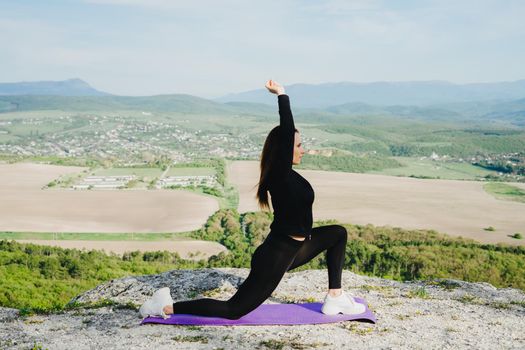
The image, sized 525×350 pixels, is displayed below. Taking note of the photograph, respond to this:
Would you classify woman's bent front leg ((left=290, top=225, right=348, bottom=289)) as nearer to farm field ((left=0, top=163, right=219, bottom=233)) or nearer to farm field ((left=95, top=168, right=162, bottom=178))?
farm field ((left=0, top=163, right=219, bottom=233))

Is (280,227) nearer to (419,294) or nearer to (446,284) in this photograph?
(419,294)

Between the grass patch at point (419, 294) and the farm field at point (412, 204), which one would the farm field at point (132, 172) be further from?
the grass patch at point (419, 294)

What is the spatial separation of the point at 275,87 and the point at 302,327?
13.1 feet

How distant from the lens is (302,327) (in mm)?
8344

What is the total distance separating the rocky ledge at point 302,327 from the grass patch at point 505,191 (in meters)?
84.9

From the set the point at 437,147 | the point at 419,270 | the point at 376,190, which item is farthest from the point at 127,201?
the point at 437,147

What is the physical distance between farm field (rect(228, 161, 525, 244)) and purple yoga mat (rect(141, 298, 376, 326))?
40.0 meters

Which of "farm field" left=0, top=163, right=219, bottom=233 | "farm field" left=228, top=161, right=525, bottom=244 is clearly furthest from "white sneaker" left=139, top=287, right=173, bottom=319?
"farm field" left=0, top=163, right=219, bottom=233

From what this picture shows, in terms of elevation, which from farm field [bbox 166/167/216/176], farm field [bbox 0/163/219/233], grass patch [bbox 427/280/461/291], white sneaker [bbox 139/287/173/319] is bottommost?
farm field [bbox 0/163/219/233]

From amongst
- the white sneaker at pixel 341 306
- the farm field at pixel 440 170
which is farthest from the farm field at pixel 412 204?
the white sneaker at pixel 341 306

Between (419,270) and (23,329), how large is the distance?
3168 centimetres

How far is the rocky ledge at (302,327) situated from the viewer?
7.67m

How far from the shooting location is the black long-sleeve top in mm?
7215

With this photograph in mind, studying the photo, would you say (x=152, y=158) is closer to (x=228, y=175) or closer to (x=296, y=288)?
(x=228, y=175)
